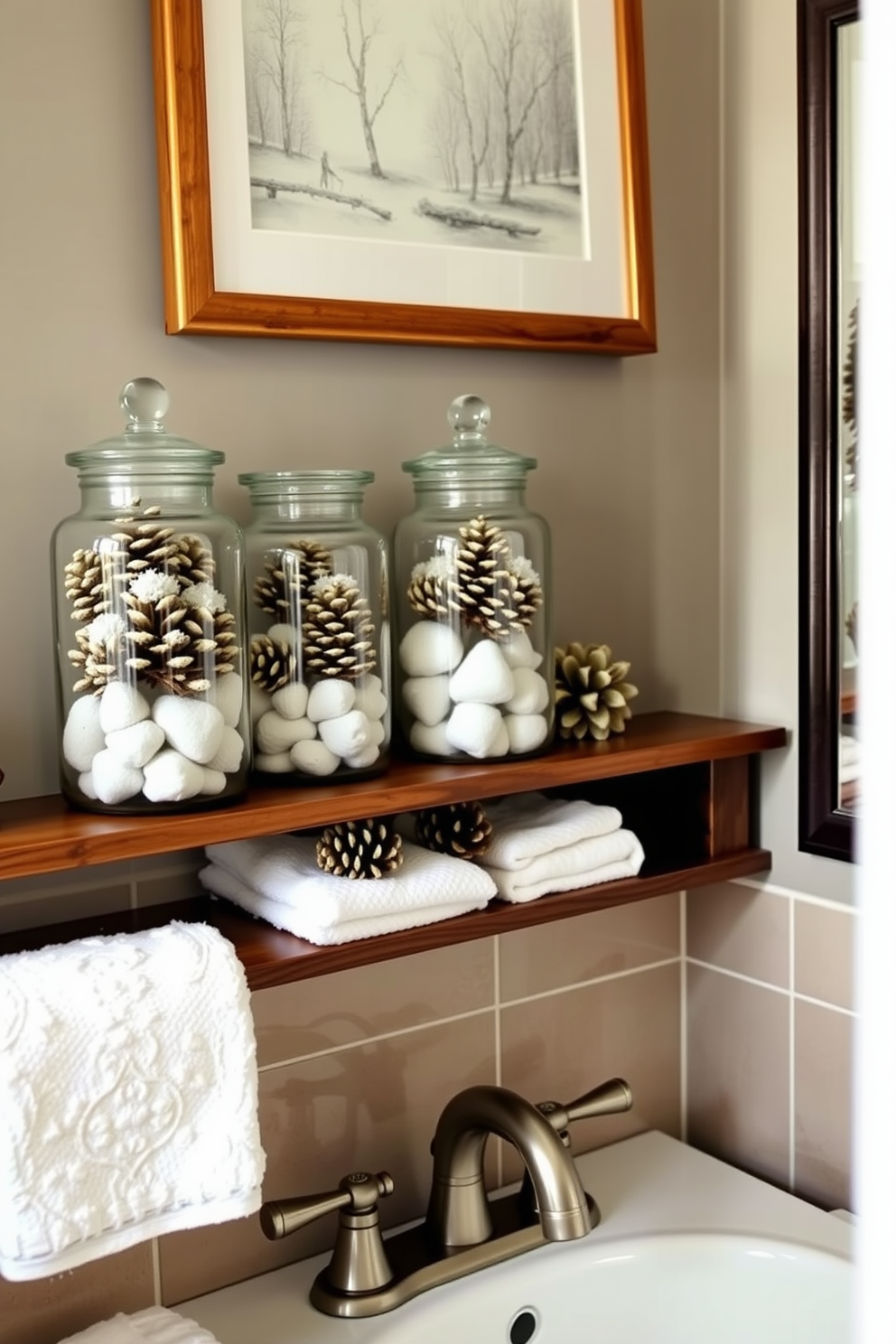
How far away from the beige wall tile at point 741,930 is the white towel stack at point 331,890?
0.39 m

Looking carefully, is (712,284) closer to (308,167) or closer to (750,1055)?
(308,167)

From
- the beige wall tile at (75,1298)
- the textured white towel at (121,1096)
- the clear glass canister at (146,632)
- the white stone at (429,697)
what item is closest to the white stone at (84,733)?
the clear glass canister at (146,632)

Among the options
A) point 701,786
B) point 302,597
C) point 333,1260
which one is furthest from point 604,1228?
point 302,597

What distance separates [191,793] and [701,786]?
1.79ft

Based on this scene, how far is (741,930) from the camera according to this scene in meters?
1.32

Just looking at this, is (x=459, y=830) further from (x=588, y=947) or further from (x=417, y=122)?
(x=417, y=122)

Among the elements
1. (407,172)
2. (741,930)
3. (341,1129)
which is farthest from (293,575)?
(741,930)

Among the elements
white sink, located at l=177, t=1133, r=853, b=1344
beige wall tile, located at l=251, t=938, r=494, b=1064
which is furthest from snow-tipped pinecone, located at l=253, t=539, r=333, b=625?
white sink, located at l=177, t=1133, r=853, b=1344

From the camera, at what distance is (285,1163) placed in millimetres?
1110

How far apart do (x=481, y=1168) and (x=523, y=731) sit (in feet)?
1.28

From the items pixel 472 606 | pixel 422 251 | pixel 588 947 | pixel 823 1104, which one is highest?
pixel 422 251

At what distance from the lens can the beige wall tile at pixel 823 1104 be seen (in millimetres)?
1221

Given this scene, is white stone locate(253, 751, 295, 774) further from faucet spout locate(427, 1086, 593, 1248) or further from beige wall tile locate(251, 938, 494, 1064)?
faucet spout locate(427, 1086, 593, 1248)

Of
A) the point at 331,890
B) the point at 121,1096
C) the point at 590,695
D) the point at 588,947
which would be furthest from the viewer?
the point at 588,947
